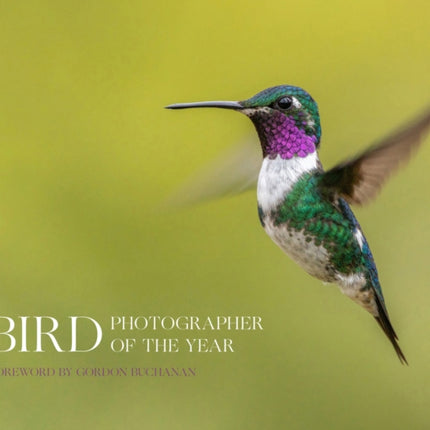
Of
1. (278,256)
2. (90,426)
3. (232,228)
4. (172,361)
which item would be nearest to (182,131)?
(232,228)

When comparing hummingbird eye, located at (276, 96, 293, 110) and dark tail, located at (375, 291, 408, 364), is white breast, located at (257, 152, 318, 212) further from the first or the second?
dark tail, located at (375, 291, 408, 364)

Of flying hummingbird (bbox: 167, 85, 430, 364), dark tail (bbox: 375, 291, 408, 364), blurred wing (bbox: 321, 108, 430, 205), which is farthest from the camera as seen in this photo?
dark tail (bbox: 375, 291, 408, 364)

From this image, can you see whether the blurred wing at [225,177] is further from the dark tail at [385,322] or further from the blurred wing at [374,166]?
the dark tail at [385,322]

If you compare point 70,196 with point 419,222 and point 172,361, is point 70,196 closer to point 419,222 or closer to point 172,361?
point 172,361

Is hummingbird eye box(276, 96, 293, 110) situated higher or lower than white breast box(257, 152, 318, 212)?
higher

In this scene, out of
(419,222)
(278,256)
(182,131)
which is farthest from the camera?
(182,131)

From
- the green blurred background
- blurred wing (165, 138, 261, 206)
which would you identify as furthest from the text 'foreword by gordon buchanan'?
blurred wing (165, 138, 261, 206)

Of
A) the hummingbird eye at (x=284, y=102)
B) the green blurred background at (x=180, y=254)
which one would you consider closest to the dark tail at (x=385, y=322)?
the hummingbird eye at (x=284, y=102)
